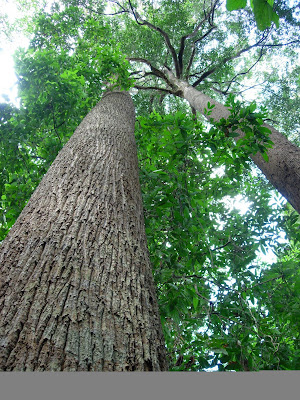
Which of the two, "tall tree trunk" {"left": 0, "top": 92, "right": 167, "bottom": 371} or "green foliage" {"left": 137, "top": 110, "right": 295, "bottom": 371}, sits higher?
"green foliage" {"left": 137, "top": 110, "right": 295, "bottom": 371}

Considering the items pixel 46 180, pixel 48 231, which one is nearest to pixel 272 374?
pixel 48 231

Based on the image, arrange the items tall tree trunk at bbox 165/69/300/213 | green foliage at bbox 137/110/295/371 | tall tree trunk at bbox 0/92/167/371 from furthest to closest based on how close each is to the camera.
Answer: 1. tall tree trunk at bbox 165/69/300/213
2. green foliage at bbox 137/110/295/371
3. tall tree trunk at bbox 0/92/167/371

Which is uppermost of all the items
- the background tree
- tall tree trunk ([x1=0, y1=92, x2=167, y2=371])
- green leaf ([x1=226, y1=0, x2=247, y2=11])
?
the background tree

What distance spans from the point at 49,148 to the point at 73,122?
0.59m

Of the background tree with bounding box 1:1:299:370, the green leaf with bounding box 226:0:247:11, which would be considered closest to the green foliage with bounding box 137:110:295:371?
the background tree with bounding box 1:1:299:370

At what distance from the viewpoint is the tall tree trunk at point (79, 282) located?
90 centimetres

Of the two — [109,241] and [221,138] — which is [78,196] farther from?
[221,138]

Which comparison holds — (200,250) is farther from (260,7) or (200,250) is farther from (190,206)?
(260,7)

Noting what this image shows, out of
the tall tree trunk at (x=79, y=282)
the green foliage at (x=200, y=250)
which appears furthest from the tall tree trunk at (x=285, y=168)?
the tall tree trunk at (x=79, y=282)

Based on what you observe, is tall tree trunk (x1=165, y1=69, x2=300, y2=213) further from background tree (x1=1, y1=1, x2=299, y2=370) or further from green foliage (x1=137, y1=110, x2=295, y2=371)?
green foliage (x1=137, y1=110, x2=295, y2=371)

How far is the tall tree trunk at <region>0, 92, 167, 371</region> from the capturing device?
898 millimetres

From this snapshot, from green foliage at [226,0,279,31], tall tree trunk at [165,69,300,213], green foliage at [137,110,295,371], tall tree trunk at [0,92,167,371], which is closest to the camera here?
tall tree trunk at [0,92,167,371]

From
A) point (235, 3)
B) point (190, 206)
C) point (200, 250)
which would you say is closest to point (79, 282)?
point (235, 3)

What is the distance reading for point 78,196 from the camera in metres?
1.74
